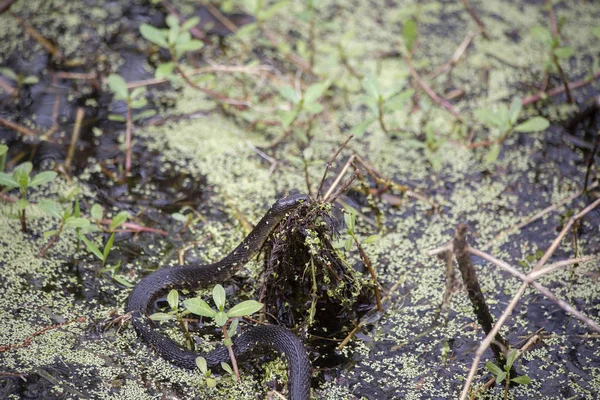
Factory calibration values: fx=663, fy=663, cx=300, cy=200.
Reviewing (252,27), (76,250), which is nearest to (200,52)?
(252,27)

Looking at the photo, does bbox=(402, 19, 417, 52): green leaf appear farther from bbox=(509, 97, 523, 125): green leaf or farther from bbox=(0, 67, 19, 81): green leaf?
bbox=(0, 67, 19, 81): green leaf

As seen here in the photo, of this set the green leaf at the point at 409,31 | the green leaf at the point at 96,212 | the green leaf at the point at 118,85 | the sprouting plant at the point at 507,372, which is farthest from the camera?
the green leaf at the point at 409,31

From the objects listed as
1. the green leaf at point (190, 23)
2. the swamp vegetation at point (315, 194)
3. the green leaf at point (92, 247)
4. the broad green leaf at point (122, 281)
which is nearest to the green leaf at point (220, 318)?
the swamp vegetation at point (315, 194)

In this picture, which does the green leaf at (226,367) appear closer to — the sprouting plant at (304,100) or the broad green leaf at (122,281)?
the broad green leaf at (122,281)

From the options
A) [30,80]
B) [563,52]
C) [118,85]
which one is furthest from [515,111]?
[30,80]

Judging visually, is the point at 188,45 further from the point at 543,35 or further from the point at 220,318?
the point at 543,35

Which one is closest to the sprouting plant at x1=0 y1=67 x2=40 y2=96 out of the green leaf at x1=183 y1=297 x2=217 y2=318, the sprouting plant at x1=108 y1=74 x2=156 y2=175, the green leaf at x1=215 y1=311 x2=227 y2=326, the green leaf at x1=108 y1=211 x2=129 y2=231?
the sprouting plant at x1=108 y1=74 x2=156 y2=175
